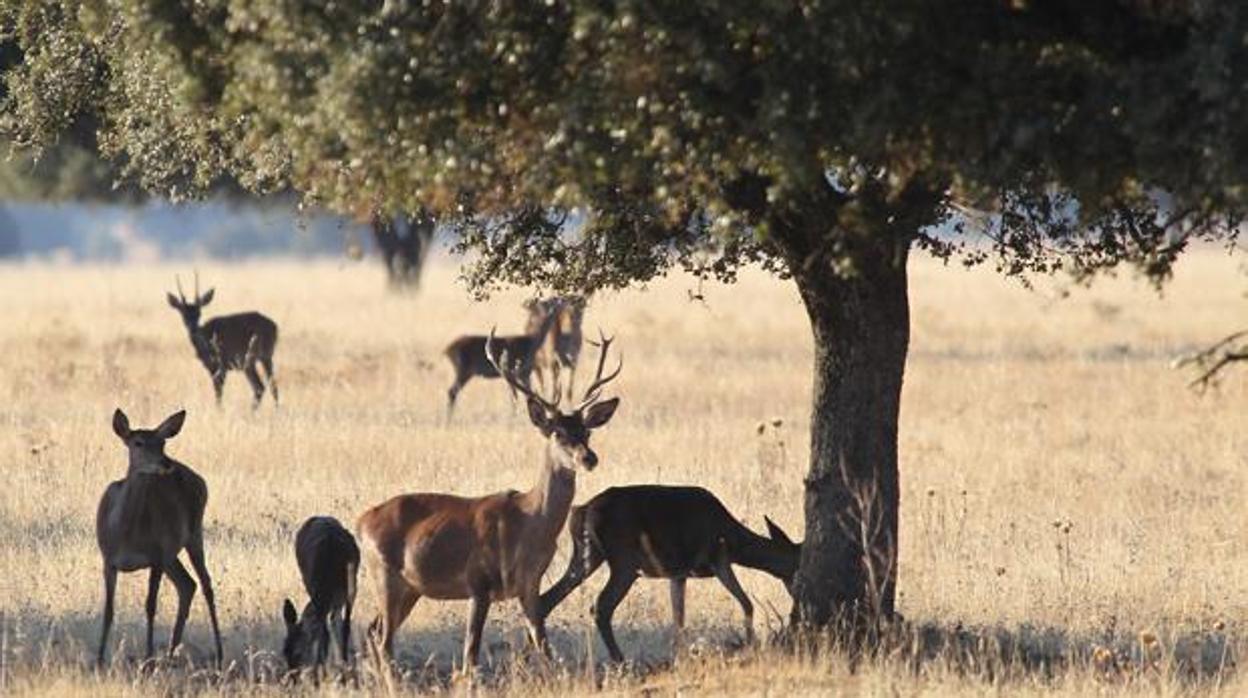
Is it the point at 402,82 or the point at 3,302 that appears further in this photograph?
the point at 3,302

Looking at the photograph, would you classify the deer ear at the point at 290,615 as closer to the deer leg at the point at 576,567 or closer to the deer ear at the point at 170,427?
the deer leg at the point at 576,567

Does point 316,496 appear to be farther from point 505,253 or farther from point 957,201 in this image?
point 957,201

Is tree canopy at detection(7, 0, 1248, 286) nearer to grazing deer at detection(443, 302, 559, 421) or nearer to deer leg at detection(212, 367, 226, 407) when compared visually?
grazing deer at detection(443, 302, 559, 421)

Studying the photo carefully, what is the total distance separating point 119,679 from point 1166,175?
5369mm

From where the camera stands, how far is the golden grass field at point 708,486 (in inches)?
492

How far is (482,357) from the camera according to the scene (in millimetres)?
26750

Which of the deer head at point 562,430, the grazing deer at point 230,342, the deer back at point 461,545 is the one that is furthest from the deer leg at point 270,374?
the deer head at point 562,430

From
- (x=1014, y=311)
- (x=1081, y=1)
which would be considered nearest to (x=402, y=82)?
(x=1081, y=1)

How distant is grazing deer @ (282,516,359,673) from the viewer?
12602 mm

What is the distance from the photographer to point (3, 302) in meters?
51.5

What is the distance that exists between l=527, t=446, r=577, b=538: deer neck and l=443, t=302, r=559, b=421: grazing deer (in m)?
12.8

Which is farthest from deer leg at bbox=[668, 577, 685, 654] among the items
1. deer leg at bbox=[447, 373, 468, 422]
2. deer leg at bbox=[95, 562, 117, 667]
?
deer leg at bbox=[447, 373, 468, 422]

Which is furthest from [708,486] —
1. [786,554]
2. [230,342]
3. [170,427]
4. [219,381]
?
[230,342]

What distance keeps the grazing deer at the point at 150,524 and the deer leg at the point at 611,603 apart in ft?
6.52
